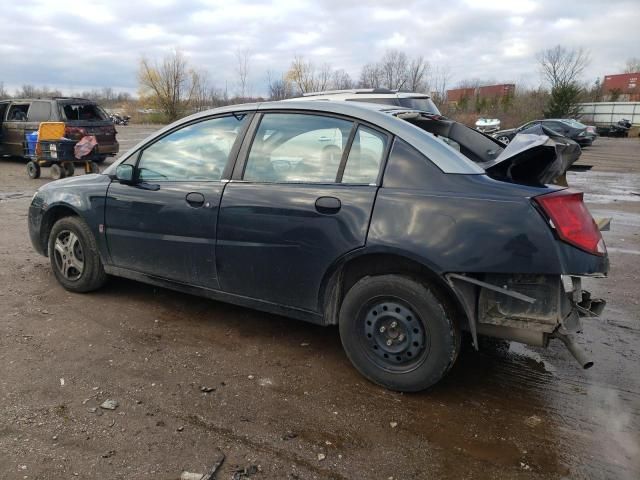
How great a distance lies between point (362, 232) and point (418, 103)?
6462 millimetres

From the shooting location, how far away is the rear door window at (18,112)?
46.7 feet

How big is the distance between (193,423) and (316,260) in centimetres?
118

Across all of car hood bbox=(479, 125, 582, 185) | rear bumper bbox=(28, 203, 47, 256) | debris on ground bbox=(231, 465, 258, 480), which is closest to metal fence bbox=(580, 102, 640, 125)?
car hood bbox=(479, 125, 582, 185)

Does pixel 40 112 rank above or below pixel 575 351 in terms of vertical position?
above

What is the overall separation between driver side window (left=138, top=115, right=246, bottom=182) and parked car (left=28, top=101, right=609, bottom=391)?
11 millimetres

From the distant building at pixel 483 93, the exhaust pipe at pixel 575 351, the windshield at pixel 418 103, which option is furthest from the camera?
the distant building at pixel 483 93

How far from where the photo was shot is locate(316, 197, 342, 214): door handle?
121 inches

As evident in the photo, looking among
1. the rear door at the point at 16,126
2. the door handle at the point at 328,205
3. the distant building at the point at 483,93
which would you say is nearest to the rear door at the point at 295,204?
the door handle at the point at 328,205

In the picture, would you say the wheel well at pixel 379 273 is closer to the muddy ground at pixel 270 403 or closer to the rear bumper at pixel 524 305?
the rear bumper at pixel 524 305

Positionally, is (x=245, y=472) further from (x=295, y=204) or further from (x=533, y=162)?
(x=533, y=162)

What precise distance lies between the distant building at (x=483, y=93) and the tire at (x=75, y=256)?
53839mm

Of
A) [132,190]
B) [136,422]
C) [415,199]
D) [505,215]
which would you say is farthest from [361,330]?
[132,190]

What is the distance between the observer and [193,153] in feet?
12.6

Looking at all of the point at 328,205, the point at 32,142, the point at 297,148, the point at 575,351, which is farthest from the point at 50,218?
the point at 32,142
